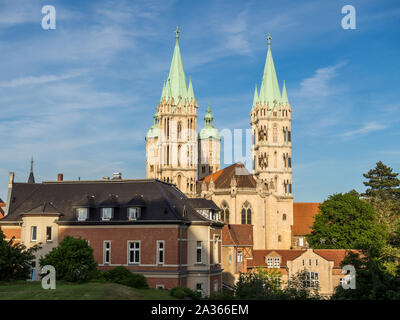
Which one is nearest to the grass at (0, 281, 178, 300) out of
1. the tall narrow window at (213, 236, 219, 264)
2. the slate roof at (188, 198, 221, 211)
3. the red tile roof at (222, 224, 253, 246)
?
the slate roof at (188, 198, 221, 211)

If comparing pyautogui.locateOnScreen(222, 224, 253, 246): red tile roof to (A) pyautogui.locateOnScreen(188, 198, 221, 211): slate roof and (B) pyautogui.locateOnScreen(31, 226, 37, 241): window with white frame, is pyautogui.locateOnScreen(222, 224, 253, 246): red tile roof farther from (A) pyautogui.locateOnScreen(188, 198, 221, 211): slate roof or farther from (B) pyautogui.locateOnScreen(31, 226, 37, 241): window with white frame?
(B) pyautogui.locateOnScreen(31, 226, 37, 241): window with white frame

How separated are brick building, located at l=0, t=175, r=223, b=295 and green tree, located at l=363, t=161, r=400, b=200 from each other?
73.5 metres

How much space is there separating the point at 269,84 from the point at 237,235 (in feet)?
175

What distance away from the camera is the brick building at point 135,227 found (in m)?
45.2

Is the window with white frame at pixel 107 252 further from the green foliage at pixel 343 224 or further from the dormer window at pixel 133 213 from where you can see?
the green foliage at pixel 343 224

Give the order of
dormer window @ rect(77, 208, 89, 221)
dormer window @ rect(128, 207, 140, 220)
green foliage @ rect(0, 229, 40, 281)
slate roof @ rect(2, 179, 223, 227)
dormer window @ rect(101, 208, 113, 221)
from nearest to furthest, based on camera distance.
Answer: green foliage @ rect(0, 229, 40, 281) < dormer window @ rect(128, 207, 140, 220) < slate roof @ rect(2, 179, 223, 227) < dormer window @ rect(101, 208, 113, 221) < dormer window @ rect(77, 208, 89, 221)

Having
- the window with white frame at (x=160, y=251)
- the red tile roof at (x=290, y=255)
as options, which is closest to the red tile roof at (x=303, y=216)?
the red tile roof at (x=290, y=255)

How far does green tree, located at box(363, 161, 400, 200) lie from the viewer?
11412 centimetres

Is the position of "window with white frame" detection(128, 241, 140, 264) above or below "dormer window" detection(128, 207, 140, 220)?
below

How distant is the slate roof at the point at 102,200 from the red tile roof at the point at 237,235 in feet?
67.2

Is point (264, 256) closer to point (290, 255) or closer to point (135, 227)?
point (290, 255)

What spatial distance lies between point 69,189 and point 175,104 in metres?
69.3
